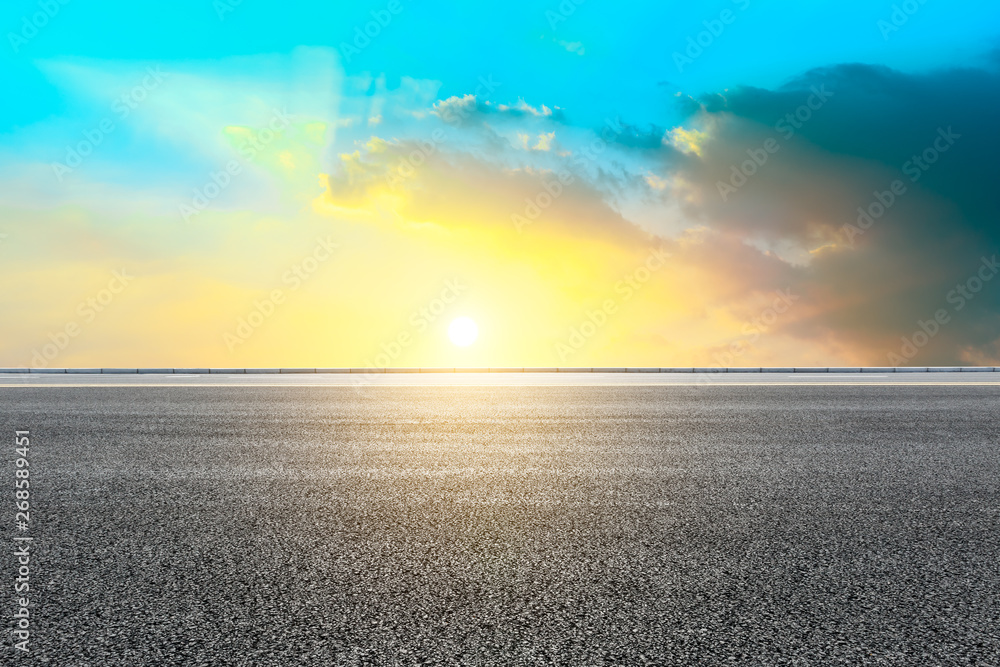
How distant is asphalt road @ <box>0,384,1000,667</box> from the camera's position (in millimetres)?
2879

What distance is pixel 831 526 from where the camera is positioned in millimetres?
4512

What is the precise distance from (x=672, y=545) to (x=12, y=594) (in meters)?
3.40

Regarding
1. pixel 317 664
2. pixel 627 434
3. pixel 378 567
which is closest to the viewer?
pixel 317 664

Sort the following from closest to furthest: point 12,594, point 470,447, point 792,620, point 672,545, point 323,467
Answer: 1. point 792,620
2. point 12,594
3. point 672,545
4. point 323,467
5. point 470,447

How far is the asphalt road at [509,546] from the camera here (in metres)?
2.88

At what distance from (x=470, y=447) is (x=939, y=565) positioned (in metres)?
4.52

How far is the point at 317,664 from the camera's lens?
2680 mm

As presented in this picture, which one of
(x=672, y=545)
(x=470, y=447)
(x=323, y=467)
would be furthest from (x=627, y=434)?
(x=672, y=545)

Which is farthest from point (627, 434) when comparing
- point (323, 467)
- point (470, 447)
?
point (323, 467)

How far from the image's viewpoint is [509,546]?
4062mm

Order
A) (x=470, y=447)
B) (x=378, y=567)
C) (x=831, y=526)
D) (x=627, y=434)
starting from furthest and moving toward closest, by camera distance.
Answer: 1. (x=627, y=434)
2. (x=470, y=447)
3. (x=831, y=526)
4. (x=378, y=567)

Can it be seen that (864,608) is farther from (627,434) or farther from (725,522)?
(627,434)

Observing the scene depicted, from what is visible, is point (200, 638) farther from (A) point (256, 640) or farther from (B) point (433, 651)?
(B) point (433, 651)

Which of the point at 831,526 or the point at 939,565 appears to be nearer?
the point at 939,565
